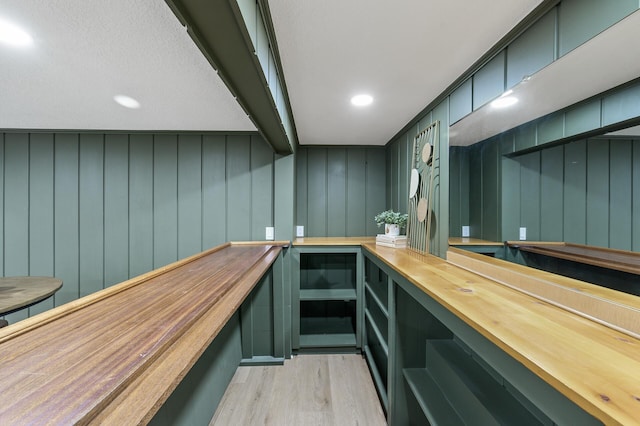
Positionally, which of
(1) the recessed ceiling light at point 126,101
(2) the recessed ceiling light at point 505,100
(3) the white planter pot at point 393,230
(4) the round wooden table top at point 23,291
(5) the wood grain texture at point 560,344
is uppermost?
(1) the recessed ceiling light at point 126,101

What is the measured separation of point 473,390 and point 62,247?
338cm

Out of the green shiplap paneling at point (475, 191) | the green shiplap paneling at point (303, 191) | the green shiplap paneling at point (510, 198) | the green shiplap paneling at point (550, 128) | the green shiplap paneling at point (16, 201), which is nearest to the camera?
the green shiplap paneling at point (550, 128)

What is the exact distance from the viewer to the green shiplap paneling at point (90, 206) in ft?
7.83

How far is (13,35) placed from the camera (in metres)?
1.10

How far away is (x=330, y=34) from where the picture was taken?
115 centimetres

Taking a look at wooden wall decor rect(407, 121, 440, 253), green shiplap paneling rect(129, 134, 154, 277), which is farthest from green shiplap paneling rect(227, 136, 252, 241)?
wooden wall decor rect(407, 121, 440, 253)

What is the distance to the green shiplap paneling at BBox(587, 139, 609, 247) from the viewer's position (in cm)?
72

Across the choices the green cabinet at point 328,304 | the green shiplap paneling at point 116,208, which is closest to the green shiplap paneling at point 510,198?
the green cabinet at point 328,304

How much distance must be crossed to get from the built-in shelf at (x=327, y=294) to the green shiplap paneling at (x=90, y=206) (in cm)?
193

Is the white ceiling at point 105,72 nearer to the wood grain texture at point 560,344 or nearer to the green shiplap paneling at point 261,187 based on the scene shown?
the green shiplap paneling at point 261,187

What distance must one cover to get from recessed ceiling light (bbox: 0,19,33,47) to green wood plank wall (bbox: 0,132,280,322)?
1279 mm

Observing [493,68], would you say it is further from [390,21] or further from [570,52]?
[390,21]

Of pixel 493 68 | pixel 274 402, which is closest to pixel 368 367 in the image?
pixel 274 402

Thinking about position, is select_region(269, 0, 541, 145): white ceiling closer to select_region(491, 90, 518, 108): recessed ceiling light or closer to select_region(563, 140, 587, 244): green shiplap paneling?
select_region(491, 90, 518, 108): recessed ceiling light
